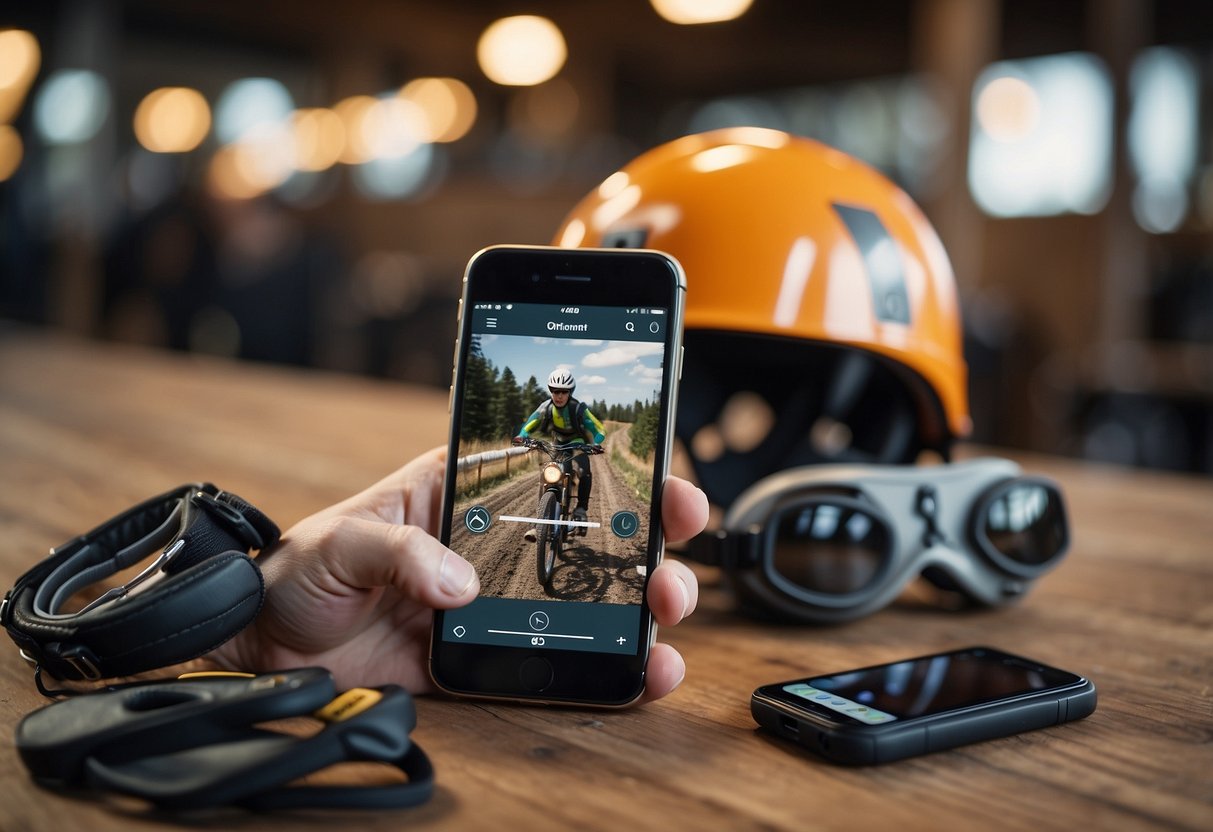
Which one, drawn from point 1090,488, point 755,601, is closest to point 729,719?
point 755,601

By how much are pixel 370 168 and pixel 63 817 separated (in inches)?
331

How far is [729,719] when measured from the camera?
0.56m

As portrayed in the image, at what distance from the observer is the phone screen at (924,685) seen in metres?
0.53

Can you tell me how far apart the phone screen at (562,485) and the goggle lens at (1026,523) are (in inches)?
13.3

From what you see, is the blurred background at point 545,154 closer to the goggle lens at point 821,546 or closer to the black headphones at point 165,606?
the goggle lens at point 821,546

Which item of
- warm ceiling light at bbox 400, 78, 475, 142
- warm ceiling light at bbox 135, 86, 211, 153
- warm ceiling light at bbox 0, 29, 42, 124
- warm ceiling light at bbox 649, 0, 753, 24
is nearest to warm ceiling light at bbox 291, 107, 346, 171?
warm ceiling light at bbox 400, 78, 475, 142

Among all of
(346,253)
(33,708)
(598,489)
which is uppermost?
(346,253)

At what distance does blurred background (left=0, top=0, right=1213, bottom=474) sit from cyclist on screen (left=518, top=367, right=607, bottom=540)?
13.0 feet

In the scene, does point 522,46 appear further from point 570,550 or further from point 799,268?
point 570,550

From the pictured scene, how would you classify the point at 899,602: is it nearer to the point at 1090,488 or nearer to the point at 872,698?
the point at 872,698

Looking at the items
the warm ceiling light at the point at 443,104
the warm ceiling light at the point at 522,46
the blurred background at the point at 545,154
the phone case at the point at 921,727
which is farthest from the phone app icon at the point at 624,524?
the warm ceiling light at the point at 443,104

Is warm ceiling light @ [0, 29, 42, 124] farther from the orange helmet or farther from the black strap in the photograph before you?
the black strap

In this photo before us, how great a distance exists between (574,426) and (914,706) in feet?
0.74

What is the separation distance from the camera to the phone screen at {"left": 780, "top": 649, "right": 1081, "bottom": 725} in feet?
1.75
